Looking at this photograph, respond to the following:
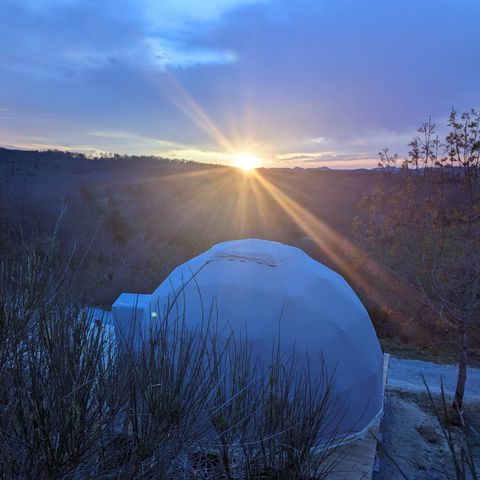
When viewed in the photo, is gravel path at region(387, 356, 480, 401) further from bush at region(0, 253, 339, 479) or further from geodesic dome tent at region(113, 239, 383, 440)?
bush at region(0, 253, 339, 479)

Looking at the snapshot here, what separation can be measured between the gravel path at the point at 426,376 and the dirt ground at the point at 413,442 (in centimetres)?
89

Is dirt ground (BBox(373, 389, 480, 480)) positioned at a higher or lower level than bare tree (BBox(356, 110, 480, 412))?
lower

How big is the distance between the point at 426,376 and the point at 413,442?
14.7 feet

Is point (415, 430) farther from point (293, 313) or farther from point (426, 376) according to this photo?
point (426, 376)

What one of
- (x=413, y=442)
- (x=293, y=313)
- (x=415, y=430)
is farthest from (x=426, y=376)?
(x=293, y=313)

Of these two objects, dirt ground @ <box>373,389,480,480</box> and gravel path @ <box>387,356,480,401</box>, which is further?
gravel path @ <box>387,356,480,401</box>

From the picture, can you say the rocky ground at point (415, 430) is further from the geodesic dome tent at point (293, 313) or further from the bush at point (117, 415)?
the bush at point (117, 415)

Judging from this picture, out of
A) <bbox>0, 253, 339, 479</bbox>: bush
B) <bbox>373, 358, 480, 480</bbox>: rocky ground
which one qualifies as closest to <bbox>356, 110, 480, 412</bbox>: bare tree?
<bbox>373, 358, 480, 480</bbox>: rocky ground

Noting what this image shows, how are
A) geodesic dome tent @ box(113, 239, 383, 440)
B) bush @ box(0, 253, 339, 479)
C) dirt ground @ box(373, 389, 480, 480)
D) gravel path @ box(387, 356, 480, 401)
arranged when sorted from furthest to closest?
gravel path @ box(387, 356, 480, 401)
dirt ground @ box(373, 389, 480, 480)
geodesic dome tent @ box(113, 239, 383, 440)
bush @ box(0, 253, 339, 479)

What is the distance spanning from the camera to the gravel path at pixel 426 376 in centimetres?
1075

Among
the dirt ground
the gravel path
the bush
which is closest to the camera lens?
the bush

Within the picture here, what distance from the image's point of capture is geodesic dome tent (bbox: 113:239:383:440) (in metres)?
6.43

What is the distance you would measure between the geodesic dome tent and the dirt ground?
85 centimetres

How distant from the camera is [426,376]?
1201cm
